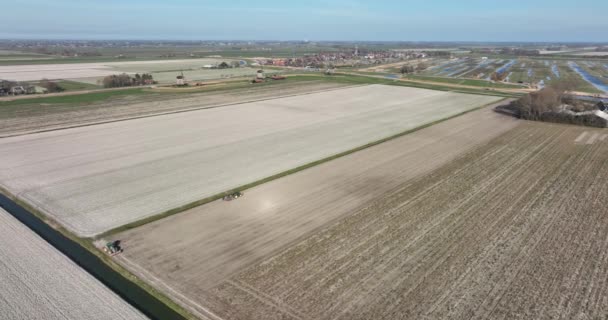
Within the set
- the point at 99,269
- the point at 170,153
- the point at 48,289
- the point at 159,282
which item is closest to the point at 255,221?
the point at 159,282

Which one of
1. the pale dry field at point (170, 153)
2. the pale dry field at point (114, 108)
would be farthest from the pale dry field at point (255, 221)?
the pale dry field at point (114, 108)

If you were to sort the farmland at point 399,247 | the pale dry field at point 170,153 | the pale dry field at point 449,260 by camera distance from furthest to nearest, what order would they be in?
the pale dry field at point 170,153 → the farmland at point 399,247 → the pale dry field at point 449,260

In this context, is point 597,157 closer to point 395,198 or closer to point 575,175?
point 575,175

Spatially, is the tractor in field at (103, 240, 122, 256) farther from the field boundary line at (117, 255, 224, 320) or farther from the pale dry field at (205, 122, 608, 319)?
the pale dry field at (205, 122, 608, 319)

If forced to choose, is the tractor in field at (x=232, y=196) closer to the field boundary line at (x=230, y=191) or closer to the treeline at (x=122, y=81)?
the field boundary line at (x=230, y=191)

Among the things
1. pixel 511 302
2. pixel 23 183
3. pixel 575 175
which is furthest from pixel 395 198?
pixel 23 183

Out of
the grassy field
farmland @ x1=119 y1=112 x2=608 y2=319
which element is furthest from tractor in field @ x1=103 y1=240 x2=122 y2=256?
the grassy field
